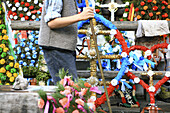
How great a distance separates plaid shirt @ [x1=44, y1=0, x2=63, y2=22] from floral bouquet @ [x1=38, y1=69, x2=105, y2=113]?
790 millimetres

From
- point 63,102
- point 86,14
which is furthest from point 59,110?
point 86,14

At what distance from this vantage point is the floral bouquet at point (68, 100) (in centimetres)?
133

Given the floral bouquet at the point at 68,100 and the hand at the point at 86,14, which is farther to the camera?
the hand at the point at 86,14

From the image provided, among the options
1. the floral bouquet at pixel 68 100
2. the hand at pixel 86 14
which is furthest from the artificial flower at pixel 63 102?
the hand at pixel 86 14

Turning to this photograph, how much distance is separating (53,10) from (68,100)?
101 centimetres

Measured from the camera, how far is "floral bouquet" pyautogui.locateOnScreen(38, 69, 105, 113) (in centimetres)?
133

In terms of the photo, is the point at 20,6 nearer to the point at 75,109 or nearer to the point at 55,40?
the point at 55,40

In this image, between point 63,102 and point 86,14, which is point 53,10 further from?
point 63,102

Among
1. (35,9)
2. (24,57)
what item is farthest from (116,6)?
(24,57)

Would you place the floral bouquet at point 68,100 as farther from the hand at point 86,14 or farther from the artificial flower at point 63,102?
the hand at point 86,14

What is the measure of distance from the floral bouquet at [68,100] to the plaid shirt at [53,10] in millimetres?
790

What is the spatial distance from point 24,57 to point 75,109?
5444 mm

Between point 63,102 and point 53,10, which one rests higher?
point 53,10

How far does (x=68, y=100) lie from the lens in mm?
1341
